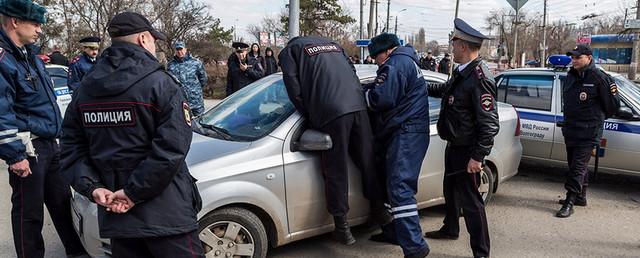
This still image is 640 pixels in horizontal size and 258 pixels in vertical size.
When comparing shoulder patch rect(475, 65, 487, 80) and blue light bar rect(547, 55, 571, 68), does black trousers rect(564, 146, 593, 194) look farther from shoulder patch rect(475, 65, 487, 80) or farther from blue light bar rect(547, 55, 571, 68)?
shoulder patch rect(475, 65, 487, 80)

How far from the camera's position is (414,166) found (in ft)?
11.9

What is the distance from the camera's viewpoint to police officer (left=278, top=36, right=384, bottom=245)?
11.0 feet

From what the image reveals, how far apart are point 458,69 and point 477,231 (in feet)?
4.01

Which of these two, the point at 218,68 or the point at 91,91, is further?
the point at 218,68

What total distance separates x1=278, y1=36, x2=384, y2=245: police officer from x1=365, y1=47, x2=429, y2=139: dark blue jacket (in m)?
0.12

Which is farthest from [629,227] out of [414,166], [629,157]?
[414,166]

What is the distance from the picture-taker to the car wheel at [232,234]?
321cm

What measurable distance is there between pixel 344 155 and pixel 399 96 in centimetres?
60

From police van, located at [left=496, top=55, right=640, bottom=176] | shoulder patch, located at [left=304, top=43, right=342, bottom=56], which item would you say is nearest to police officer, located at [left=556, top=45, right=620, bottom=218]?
police van, located at [left=496, top=55, right=640, bottom=176]

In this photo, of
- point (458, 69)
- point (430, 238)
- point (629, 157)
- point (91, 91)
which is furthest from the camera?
point (629, 157)

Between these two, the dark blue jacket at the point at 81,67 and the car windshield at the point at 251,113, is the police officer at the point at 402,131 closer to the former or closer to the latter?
the car windshield at the point at 251,113

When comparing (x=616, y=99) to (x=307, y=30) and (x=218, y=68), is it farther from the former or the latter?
(x=307, y=30)

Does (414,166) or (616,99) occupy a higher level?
(616,99)

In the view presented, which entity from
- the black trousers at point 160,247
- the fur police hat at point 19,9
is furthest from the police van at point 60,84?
the black trousers at point 160,247
